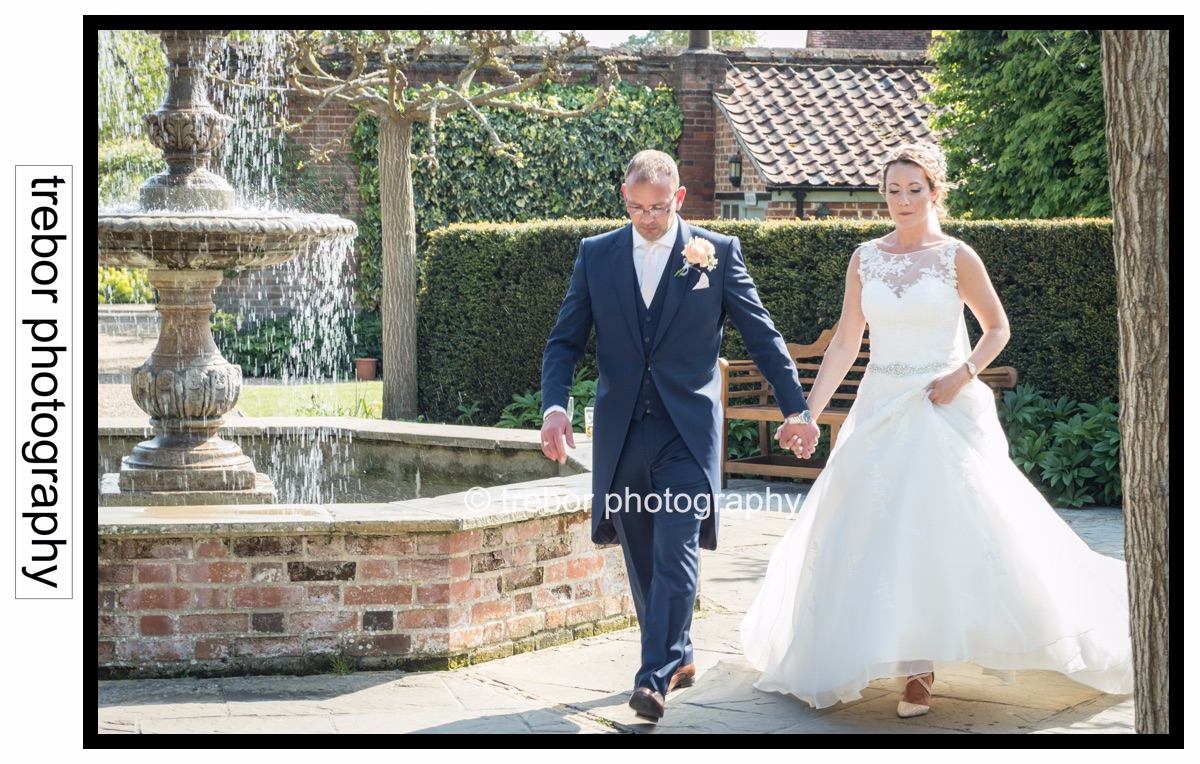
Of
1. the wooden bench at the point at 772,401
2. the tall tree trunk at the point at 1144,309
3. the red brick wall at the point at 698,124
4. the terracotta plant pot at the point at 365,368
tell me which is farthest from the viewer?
the red brick wall at the point at 698,124

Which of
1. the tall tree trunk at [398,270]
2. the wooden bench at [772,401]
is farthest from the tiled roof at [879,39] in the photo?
the wooden bench at [772,401]

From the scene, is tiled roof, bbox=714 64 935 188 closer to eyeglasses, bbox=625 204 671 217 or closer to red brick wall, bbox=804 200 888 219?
red brick wall, bbox=804 200 888 219

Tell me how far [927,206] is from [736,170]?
11.5 m

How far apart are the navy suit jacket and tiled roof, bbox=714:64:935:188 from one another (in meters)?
10.8

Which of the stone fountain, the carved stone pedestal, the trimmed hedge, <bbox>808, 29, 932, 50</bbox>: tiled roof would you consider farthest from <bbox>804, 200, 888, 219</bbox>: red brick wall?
the carved stone pedestal

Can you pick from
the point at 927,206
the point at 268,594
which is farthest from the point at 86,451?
the point at 927,206

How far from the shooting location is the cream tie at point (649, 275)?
4891 millimetres

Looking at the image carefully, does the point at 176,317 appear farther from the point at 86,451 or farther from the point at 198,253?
the point at 86,451

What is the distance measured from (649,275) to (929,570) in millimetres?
1369

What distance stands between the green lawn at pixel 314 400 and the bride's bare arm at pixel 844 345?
7751 mm

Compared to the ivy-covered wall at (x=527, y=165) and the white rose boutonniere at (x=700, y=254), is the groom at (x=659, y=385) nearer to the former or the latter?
the white rose boutonniere at (x=700, y=254)

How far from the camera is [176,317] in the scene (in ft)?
21.6

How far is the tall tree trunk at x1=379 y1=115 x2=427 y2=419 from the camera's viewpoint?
12.6m

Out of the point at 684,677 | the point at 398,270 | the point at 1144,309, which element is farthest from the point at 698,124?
the point at 1144,309
